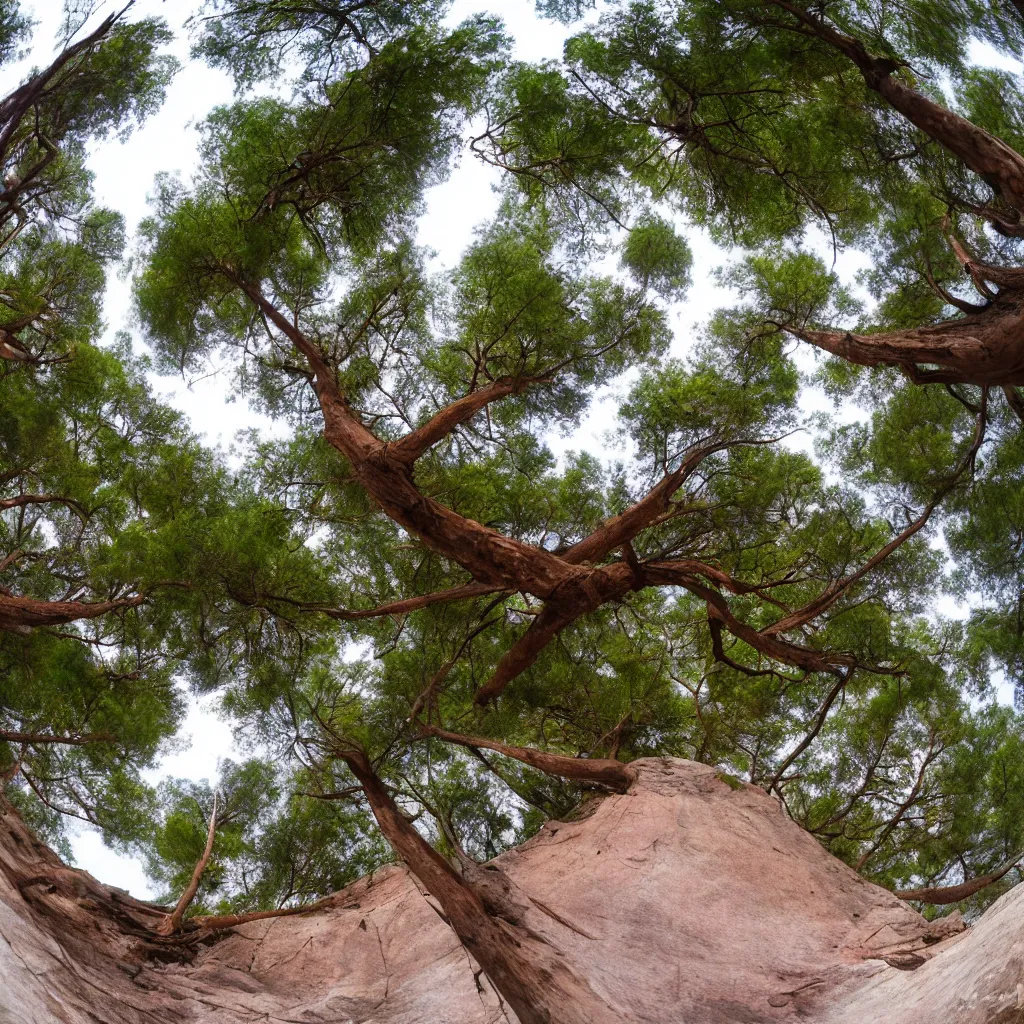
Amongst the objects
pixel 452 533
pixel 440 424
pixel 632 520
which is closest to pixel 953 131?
pixel 632 520

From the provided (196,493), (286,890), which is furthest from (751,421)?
(286,890)

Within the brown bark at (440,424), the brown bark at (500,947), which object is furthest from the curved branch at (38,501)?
the brown bark at (500,947)

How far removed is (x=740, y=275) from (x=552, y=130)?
2.49 m

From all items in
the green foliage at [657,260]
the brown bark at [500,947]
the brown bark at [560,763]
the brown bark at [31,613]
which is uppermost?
the green foliage at [657,260]

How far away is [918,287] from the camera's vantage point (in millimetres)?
8859

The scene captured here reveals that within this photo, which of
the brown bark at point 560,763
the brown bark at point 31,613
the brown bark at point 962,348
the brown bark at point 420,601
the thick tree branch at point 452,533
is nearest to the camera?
the brown bark at point 962,348

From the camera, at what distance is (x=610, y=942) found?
254 inches

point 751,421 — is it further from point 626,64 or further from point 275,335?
point 275,335

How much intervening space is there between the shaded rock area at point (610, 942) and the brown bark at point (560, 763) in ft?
0.56

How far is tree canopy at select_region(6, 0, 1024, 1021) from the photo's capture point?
311 inches

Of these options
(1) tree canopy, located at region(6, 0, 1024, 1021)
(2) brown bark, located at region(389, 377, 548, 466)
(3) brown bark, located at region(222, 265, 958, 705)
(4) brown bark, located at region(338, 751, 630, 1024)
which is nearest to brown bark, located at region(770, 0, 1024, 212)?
(1) tree canopy, located at region(6, 0, 1024, 1021)

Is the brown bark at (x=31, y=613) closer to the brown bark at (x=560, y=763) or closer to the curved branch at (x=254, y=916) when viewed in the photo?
the curved branch at (x=254, y=916)

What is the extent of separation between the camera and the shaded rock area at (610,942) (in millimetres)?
4840

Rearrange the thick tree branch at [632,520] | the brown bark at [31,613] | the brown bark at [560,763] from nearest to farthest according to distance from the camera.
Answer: the brown bark at [31,613] → the thick tree branch at [632,520] → the brown bark at [560,763]
